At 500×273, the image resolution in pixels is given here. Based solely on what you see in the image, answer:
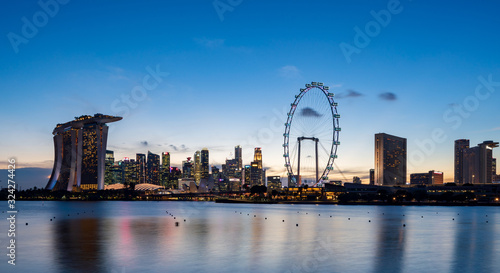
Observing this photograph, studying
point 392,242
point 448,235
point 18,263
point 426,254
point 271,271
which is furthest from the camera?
point 448,235

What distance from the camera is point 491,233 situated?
75250 millimetres

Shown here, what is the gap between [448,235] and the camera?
7188 cm

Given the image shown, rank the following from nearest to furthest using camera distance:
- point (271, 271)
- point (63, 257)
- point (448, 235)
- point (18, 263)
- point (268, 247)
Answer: point (271, 271)
point (18, 263)
point (63, 257)
point (268, 247)
point (448, 235)

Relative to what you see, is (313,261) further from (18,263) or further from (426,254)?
(18,263)

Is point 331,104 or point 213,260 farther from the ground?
point 331,104

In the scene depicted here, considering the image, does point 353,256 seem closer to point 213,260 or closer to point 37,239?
point 213,260

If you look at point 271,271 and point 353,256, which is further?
point 353,256

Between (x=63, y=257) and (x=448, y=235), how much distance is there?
54734 millimetres

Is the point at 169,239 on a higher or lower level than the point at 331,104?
lower

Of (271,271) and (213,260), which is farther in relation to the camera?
(213,260)

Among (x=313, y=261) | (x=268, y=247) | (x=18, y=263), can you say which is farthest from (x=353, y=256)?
(x=18, y=263)

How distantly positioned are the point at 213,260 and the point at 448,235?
142ft

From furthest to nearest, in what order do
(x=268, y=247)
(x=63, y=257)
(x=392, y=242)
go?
1. (x=392, y=242)
2. (x=268, y=247)
3. (x=63, y=257)

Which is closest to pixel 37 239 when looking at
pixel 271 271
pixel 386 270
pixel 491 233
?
pixel 271 271
